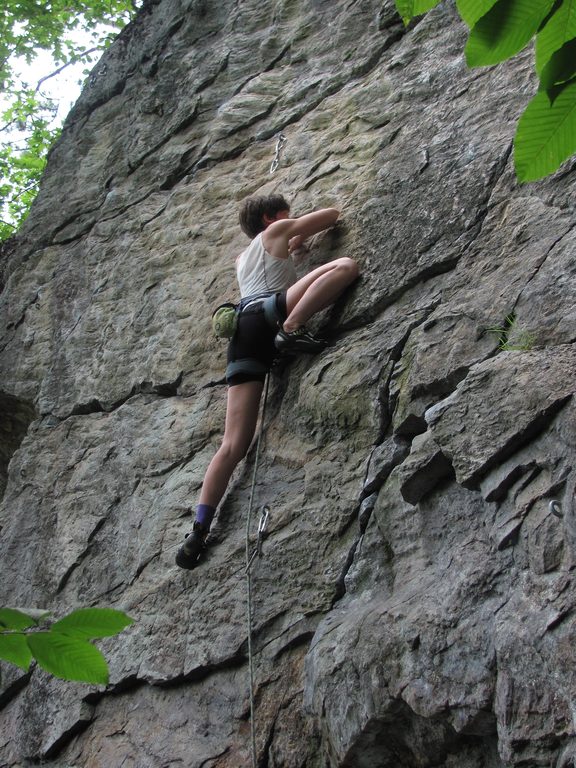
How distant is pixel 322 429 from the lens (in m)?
4.58

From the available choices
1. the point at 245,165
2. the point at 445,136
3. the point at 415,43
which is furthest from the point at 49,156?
the point at 445,136

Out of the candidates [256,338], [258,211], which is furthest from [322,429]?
[258,211]

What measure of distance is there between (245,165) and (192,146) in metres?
0.84

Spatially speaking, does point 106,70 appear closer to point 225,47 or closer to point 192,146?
point 225,47

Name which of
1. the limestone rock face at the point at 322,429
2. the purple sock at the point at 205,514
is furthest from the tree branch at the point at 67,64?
the purple sock at the point at 205,514

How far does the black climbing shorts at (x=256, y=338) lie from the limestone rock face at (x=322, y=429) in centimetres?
19

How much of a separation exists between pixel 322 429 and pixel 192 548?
95 centimetres

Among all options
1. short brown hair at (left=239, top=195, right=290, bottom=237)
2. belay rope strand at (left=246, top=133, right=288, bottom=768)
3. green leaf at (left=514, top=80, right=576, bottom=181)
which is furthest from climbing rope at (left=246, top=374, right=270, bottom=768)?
green leaf at (left=514, top=80, right=576, bottom=181)

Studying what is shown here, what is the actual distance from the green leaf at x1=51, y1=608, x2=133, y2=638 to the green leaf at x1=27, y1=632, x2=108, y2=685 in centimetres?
2

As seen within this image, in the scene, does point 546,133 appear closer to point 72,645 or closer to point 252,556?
point 72,645

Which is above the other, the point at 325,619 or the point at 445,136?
the point at 445,136

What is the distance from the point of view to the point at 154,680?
14.4 feet

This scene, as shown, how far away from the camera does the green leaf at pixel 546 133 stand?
5.15 ft

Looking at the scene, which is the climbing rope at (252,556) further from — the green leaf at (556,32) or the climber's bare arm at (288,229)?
the green leaf at (556,32)
